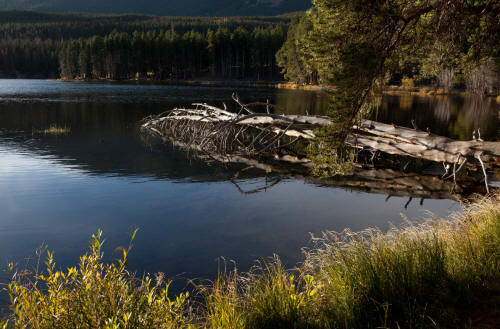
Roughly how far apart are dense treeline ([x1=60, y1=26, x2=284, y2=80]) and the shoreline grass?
102 metres

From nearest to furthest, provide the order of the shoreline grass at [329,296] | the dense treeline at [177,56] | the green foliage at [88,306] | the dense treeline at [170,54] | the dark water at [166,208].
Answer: the green foliage at [88,306], the shoreline grass at [329,296], the dark water at [166,208], the dense treeline at [170,54], the dense treeline at [177,56]

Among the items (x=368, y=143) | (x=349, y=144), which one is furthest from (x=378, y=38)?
(x=349, y=144)

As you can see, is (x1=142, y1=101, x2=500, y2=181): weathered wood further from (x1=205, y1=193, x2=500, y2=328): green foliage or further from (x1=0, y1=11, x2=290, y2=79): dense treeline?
(x1=0, y1=11, x2=290, y2=79): dense treeline

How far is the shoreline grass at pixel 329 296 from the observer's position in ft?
11.6

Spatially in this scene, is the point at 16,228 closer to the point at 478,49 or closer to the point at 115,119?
the point at 478,49

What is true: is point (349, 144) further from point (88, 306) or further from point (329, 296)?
point (88, 306)

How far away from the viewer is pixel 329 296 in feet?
14.8

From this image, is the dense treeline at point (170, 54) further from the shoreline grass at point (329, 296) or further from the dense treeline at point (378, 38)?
the shoreline grass at point (329, 296)

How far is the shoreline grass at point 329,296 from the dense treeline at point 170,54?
102m

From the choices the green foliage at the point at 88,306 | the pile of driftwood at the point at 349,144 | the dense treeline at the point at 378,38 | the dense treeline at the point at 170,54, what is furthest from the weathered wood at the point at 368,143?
the dense treeline at the point at 170,54

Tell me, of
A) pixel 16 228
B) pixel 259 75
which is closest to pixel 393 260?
pixel 16 228

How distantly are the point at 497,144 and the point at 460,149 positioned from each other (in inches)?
40.9

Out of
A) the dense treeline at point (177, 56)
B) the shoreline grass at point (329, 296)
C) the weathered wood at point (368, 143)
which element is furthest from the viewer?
the dense treeline at point (177, 56)

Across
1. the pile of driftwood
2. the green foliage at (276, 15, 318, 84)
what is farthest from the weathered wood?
the green foliage at (276, 15, 318, 84)
